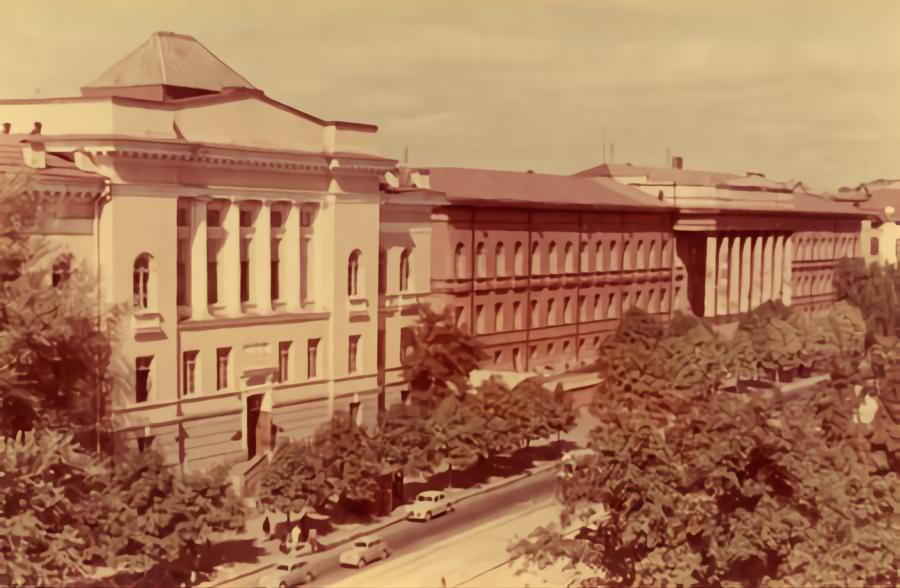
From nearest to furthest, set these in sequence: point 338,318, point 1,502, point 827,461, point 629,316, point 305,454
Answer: point 1,502, point 827,461, point 305,454, point 338,318, point 629,316

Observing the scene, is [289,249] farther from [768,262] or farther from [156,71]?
[768,262]

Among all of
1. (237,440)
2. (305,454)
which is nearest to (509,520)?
(305,454)

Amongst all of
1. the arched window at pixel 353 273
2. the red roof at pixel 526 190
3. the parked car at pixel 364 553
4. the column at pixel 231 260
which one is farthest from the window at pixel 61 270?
the red roof at pixel 526 190

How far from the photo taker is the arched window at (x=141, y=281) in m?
31.2

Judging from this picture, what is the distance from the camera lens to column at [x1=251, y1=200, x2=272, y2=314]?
3428 cm

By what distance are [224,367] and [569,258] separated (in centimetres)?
1303

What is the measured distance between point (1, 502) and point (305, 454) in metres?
8.77

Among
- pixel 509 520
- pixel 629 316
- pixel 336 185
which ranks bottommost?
pixel 509 520

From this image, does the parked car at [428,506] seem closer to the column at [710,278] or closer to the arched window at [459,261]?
the arched window at [459,261]

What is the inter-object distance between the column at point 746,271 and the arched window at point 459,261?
47.1 feet

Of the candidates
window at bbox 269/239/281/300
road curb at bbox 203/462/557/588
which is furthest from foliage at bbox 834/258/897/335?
window at bbox 269/239/281/300

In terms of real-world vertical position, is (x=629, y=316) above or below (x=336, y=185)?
below

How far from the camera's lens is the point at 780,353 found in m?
42.5

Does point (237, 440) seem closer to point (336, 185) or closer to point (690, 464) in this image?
point (336, 185)
